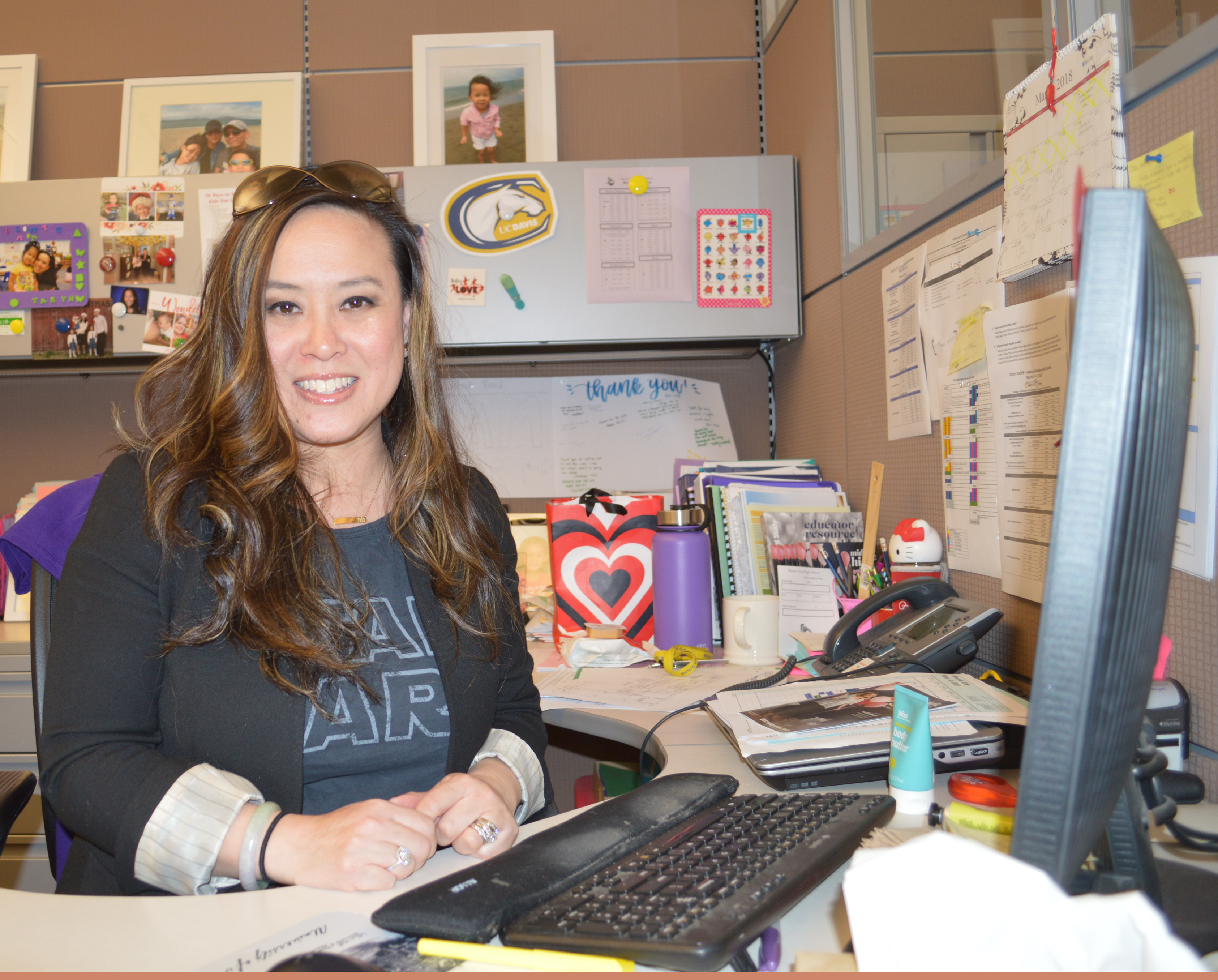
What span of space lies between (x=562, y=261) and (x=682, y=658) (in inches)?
34.8

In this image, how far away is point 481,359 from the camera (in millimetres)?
2039

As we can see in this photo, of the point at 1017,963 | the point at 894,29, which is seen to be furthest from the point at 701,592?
the point at 1017,963

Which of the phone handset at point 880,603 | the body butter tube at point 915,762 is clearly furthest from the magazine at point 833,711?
the phone handset at point 880,603

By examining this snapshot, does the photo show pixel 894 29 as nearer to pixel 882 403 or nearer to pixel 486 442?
pixel 882 403

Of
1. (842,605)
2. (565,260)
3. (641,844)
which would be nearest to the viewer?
(641,844)

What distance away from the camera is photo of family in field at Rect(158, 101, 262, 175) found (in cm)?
196

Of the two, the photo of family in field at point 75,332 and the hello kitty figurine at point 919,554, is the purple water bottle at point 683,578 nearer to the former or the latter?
the hello kitty figurine at point 919,554

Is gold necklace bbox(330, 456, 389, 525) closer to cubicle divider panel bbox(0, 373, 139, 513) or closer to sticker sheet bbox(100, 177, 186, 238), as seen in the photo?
sticker sheet bbox(100, 177, 186, 238)

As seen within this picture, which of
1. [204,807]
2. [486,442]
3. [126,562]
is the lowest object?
[204,807]

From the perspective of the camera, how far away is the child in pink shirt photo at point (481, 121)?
6.49 ft

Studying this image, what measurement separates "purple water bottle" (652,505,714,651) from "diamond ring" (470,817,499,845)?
0.77 meters

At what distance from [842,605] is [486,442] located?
975 millimetres

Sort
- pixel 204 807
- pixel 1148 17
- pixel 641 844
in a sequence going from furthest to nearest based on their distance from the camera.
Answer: pixel 1148 17 < pixel 204 807 < pixel 641 844

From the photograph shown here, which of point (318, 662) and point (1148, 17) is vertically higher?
point (1148, 17)
